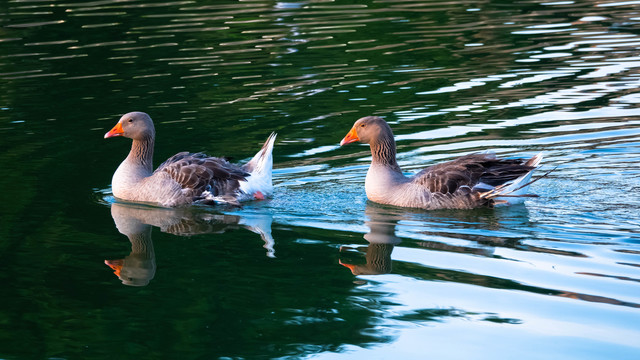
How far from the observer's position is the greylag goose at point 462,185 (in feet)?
38.6

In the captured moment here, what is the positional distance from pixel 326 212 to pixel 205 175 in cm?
181

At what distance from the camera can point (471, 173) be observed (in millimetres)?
11906

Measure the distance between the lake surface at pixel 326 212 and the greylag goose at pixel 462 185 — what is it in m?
0.20

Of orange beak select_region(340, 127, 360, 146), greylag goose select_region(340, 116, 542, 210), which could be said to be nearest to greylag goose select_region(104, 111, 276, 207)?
orange beak select_region(340, 127, 360, 146)

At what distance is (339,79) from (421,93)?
2683 millimetres

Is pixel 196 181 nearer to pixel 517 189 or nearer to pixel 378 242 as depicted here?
pixel 378 242

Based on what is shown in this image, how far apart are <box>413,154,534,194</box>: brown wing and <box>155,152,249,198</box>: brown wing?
2.53m

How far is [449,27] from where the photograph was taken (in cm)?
2722

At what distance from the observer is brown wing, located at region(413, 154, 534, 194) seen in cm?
1179

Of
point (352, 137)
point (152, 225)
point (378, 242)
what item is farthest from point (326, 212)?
point (152, 225)

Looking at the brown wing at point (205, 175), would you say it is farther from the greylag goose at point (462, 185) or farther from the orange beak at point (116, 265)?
the orange beak at point (116, 265)

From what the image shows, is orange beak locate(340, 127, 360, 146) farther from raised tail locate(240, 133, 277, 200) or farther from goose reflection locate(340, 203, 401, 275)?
raised tail locate(240, 133, 277, 200)

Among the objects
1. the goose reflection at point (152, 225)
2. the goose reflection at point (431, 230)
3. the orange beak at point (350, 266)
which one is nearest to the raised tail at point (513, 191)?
the goose reflection at point (431, 230)

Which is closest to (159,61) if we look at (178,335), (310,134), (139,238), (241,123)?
(241,123)
